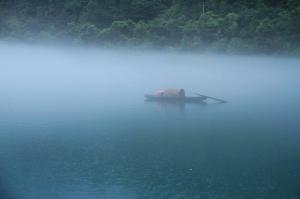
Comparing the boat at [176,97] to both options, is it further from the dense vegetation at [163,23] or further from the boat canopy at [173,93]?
the dense vegetation at [163,23]

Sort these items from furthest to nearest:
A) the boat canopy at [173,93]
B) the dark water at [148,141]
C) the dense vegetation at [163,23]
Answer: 1. the dense vegetation at [163,23]
2. the boat canopy at [173,93]
3. the dark water at [148,141]

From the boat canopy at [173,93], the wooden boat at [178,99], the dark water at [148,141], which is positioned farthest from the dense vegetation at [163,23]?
the wooden boat at [178,99]

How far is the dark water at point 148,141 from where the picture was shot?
7.05 m

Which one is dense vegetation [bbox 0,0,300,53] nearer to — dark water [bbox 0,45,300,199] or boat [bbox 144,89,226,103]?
dark water [bbox 0,45,300,199]

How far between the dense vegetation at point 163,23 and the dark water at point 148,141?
1.99m

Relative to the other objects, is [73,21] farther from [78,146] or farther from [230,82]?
[78,146]

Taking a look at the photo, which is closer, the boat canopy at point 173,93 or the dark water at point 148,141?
the dark water at point 148,141

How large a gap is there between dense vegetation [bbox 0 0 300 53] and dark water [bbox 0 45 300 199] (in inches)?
78.2

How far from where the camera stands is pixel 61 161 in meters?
8.19

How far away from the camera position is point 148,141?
9648 mm

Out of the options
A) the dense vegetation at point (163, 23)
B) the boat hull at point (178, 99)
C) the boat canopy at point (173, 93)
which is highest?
the dense vegetation at point (163, 23)

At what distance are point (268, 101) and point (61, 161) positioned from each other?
868 cm

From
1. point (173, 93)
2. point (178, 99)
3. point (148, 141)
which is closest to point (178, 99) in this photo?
point (178, 99)

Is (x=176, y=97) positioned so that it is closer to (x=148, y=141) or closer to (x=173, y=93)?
(x=173, y=93)
